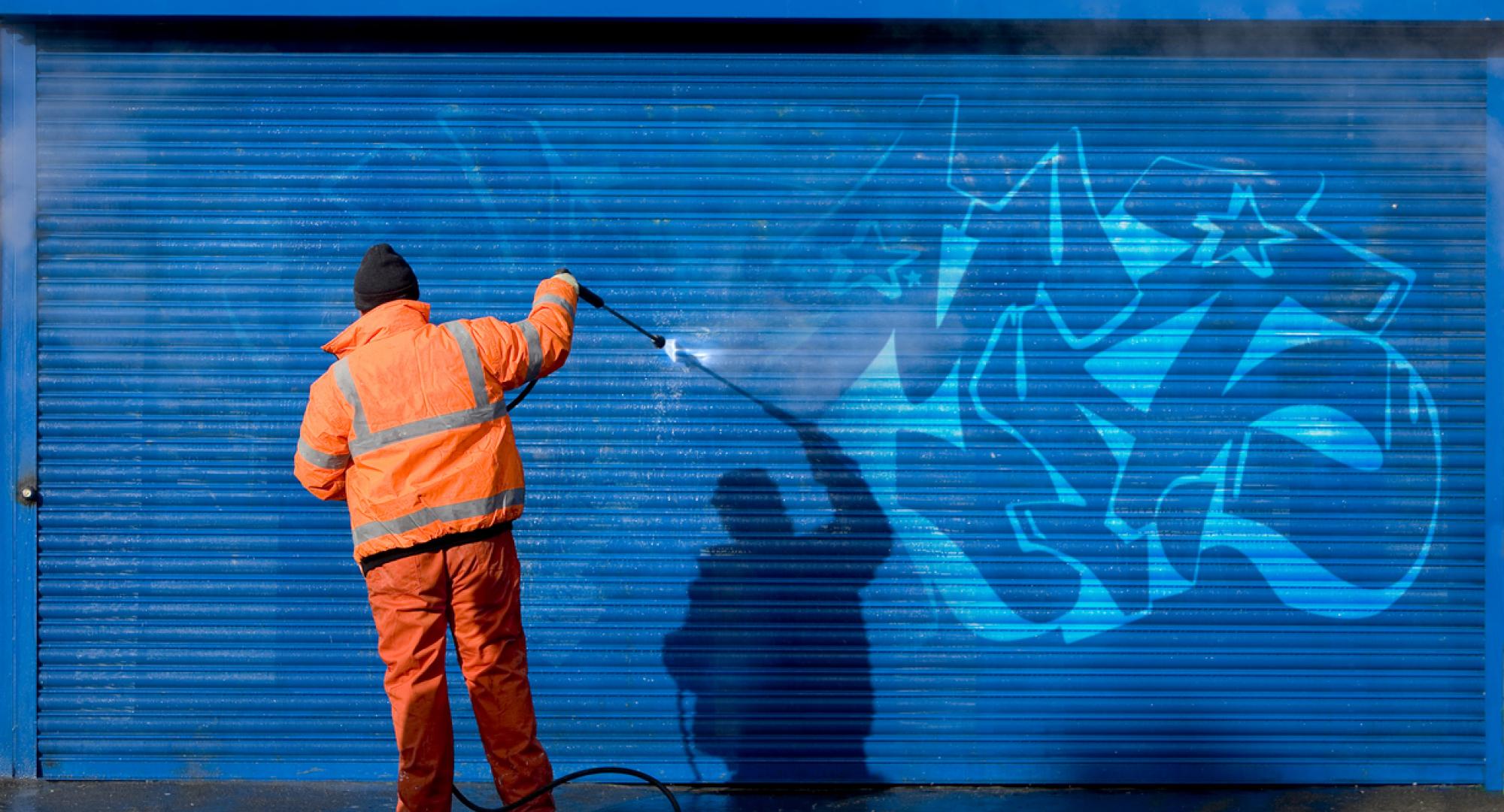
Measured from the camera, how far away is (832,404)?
5527mm

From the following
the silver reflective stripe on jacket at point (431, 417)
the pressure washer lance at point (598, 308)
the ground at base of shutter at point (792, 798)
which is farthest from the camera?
the ground at base of shutter at point (792, 798)

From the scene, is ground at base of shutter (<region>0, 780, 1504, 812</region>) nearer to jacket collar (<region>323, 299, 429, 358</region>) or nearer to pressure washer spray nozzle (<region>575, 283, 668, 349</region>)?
pressure washer spray nozzle (<region>575, 283, 668, 349</region>)

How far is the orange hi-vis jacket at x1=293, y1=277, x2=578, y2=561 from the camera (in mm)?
4250

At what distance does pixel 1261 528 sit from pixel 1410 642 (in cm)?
78

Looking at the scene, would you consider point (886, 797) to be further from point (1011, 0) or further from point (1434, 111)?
point (1434, 111)

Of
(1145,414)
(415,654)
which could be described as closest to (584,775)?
(415,654)

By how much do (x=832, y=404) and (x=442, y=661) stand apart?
2.00 m

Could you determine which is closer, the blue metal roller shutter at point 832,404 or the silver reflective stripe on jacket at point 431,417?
the silver reflective stripe on jacket at point 431,417

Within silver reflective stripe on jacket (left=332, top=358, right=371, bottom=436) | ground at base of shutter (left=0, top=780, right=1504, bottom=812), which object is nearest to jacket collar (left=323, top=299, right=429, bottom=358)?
silver reflective stripe on jacket (left=332, top=358, right=371, bottom=436)

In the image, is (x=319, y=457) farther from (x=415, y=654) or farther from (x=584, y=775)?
(x=584, y=775)

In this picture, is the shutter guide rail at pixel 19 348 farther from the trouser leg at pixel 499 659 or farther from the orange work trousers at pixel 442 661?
the trouser leg at pixel 499 659

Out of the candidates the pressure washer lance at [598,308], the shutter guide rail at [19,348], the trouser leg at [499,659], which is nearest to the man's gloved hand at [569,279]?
the pressure washer lance at [598,308]

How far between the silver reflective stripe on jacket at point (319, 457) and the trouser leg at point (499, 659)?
1.64 feet

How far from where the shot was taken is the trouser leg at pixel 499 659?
4.32 m
